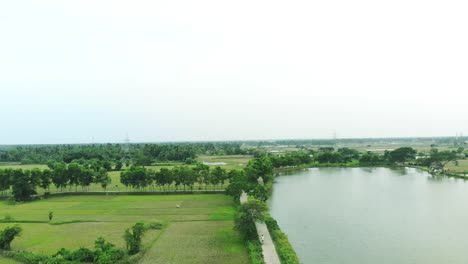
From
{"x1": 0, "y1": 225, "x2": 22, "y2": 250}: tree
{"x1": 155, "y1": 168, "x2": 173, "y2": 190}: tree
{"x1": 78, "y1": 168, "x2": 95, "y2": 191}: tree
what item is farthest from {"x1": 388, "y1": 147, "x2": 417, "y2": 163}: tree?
{"x1": 0, "y1": 225, "x2": 22, "y2": 250}: tree

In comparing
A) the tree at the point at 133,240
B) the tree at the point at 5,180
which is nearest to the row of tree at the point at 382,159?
the tree at the point at 5,180

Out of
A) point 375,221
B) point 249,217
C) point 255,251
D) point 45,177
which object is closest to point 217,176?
point 249,217

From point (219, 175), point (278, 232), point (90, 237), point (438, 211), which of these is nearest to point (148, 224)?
point (90, 237)

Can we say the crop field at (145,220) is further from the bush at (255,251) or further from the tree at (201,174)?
the tree at (201,174)

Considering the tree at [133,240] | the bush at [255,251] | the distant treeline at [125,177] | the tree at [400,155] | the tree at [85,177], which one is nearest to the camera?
the bush at [255,251]

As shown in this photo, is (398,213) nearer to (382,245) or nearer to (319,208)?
(319,208)

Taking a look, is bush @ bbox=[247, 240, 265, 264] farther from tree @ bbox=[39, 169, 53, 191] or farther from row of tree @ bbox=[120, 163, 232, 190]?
tree @ bbox=[39, 169, 53, 191]

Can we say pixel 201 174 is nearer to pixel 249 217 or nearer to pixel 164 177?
pixel 164 177

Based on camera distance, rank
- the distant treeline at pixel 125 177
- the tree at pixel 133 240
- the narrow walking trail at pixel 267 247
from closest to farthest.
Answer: the narrow walking trail at pixel 267 247 → the tree at pixel 133 240 → the distant treeline at pixel 125 177
